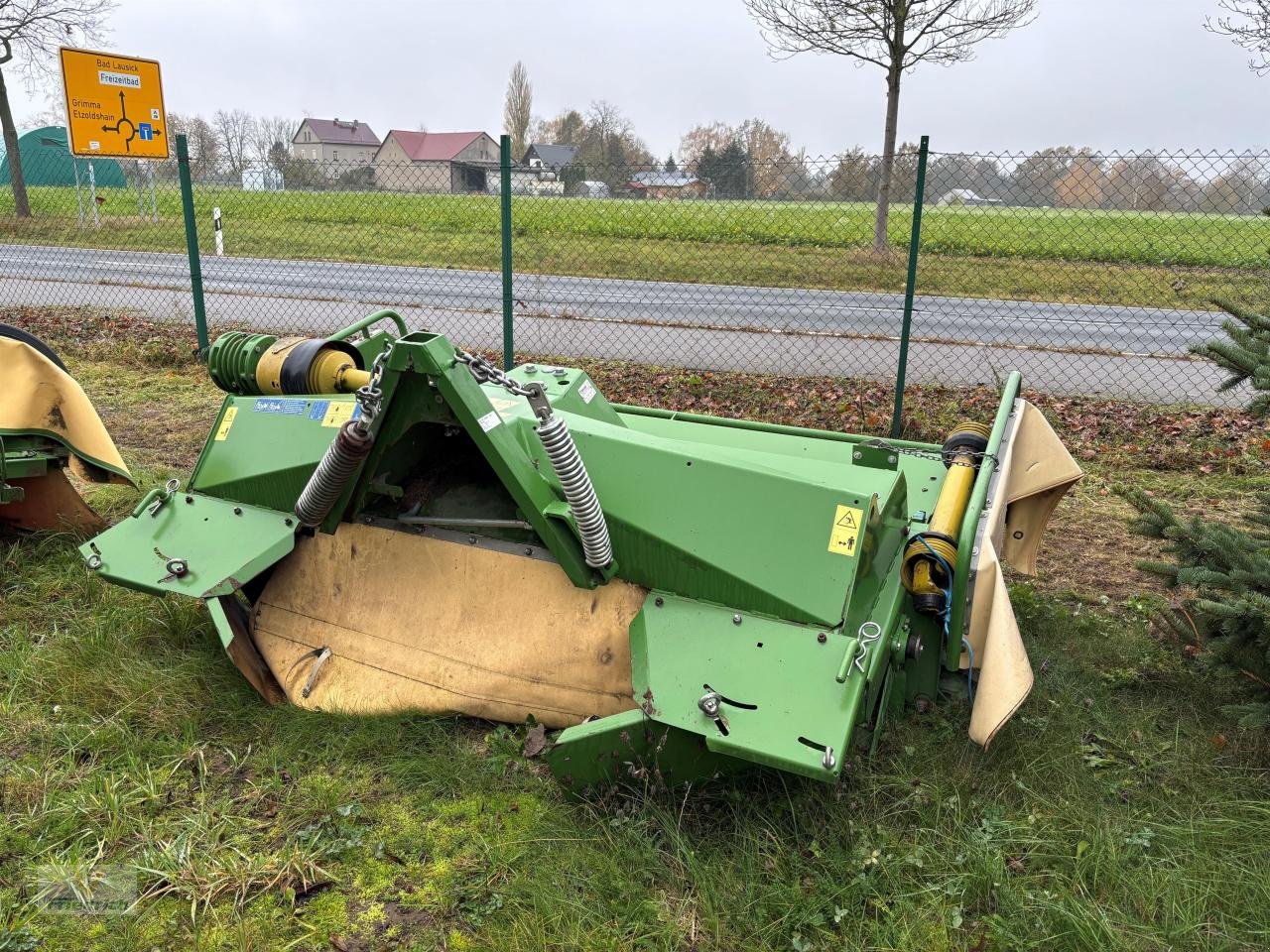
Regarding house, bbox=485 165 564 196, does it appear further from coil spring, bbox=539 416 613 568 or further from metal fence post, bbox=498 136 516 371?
coil spring, bbox=539 416 613 568

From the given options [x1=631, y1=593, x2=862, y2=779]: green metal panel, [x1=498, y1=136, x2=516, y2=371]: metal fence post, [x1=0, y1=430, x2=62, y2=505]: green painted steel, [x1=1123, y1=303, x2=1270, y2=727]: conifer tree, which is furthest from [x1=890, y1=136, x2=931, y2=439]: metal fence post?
[x1=0, y1=430, x2=62, y2=505]: green painted steel

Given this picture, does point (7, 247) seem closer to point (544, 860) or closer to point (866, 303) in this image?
point (866, 303)

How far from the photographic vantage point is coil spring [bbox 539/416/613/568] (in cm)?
255

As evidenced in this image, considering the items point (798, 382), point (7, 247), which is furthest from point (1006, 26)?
point (7, 247)

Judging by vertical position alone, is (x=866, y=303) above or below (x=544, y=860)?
above

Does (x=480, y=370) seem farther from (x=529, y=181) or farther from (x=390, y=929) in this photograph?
(x=529, y=181)

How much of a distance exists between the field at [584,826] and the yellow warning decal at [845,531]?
2.13 ft

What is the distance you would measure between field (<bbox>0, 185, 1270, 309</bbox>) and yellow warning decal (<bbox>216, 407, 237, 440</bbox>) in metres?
4.15

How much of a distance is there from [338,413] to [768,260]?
6585mm

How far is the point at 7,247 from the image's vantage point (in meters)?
15.9

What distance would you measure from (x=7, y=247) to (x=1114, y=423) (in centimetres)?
1630

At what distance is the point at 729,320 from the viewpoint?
1022 centimetres

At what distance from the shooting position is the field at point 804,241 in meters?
7.51

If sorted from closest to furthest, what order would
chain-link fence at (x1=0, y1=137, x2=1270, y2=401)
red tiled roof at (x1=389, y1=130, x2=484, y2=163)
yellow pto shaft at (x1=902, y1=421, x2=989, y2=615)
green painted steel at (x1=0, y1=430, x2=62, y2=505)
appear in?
yellow pto shaft at (x1=902, y1=421, x2=989, y2=615) < green painted steel at (x1=0, y1=430, x2=62, y2=505) < chain-link fence at (x1=0, y1=137, x2=1270, y2=401) < red tiled roof at (x1=389, y1=130, x2=484, y2=163)
